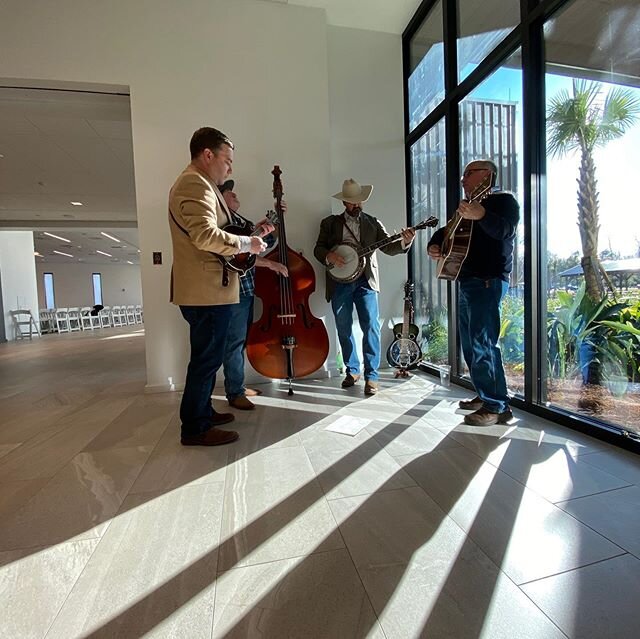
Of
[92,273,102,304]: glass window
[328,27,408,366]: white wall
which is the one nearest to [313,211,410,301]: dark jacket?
[328,27,408,366]: white wall

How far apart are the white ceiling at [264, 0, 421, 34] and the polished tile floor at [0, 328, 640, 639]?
3.28 meters

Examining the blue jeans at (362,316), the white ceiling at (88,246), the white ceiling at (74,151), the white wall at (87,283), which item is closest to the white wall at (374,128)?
the white ceiling at (74,151)

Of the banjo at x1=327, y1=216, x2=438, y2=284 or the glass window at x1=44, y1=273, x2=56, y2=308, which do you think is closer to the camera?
the banjo at x1=327, y1=216, x2=438, y2=284

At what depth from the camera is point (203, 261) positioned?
172 centimetres

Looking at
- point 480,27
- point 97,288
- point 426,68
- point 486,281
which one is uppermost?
point 426,68

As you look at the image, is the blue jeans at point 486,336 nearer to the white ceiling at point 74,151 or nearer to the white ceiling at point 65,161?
the white ceiling at point 74,151

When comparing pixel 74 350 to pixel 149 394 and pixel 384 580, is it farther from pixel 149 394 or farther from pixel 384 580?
pixel 384 580

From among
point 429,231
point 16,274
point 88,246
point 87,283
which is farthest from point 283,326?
point 87,283

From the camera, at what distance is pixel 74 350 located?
6156 mm

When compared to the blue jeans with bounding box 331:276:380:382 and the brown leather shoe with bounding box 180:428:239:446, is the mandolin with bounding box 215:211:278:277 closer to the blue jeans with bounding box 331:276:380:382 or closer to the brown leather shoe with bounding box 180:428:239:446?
the brown leather shoe with bounding box 180:428:239:446

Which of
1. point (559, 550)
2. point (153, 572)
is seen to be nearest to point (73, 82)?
point (153, 572)

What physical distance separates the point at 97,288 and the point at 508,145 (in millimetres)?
19586

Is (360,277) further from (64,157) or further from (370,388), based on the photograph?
(64,157)

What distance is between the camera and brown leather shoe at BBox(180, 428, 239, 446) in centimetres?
190
